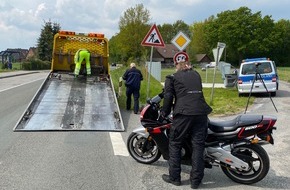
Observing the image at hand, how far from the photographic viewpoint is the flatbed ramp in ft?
30.7

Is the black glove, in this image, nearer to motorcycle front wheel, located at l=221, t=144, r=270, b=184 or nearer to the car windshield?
motorcycle front wheel, located at l=221, t=144, r=270, b=184

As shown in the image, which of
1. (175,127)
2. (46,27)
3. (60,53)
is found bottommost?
(175,127)

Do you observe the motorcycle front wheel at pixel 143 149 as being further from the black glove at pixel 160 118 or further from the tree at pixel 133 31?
the tree at pixel 133 31

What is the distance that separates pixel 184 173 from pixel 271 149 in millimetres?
2487

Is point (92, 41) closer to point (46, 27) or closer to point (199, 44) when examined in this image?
point (46, 27)

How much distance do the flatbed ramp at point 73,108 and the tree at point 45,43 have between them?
168ft

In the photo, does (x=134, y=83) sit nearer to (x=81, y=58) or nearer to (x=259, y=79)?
(x=81, y=58)

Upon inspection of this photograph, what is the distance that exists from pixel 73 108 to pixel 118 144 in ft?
11.6

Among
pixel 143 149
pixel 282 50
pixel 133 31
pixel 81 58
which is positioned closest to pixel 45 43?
pixel 133 31

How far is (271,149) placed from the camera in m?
7.48

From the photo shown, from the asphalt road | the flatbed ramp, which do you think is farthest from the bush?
the asphalt road

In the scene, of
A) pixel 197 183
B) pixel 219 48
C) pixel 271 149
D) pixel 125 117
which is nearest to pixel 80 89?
pixel 125 117

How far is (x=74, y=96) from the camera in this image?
12.3 m

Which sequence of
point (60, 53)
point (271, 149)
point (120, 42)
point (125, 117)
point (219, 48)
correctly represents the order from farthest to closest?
point (120, 42) < point (60, 53) < point (219, 48) < point (125, 117) < point (271, 149)
